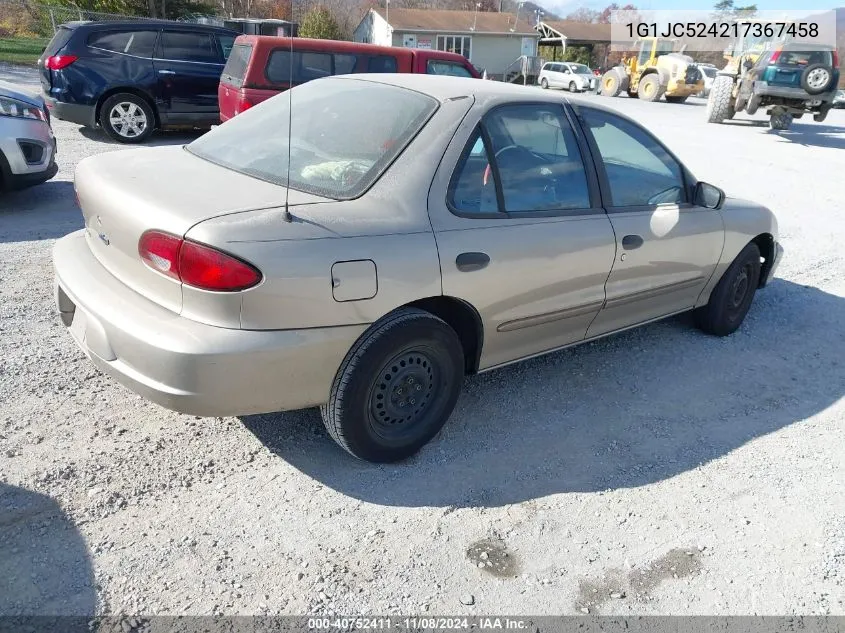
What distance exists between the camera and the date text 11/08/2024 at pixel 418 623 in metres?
2.19

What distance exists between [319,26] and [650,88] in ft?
57.6

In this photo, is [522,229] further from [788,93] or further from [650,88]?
[650,88]

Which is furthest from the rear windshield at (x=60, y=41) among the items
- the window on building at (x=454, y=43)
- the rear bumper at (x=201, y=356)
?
the window on building at (x=454, y=43)

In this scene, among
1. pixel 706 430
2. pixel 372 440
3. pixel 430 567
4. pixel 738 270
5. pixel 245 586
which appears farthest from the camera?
pixel 738 270

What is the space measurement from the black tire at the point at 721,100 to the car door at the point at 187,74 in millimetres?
12612

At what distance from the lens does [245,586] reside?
2.29m

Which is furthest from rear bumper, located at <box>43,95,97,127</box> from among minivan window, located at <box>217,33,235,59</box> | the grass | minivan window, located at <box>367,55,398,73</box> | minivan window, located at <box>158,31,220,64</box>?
the grass

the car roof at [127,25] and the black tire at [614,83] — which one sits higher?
the car roof at [127,25]

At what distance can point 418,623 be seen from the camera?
2.22m

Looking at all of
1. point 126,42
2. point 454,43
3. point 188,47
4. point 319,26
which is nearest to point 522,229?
point 126,42

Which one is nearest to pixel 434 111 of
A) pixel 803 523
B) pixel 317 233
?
pixel 317 233

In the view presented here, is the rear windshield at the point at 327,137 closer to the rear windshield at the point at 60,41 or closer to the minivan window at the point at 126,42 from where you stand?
the minivan window at the point at 126,42

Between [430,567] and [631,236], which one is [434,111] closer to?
[631,236]

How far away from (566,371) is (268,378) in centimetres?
211
